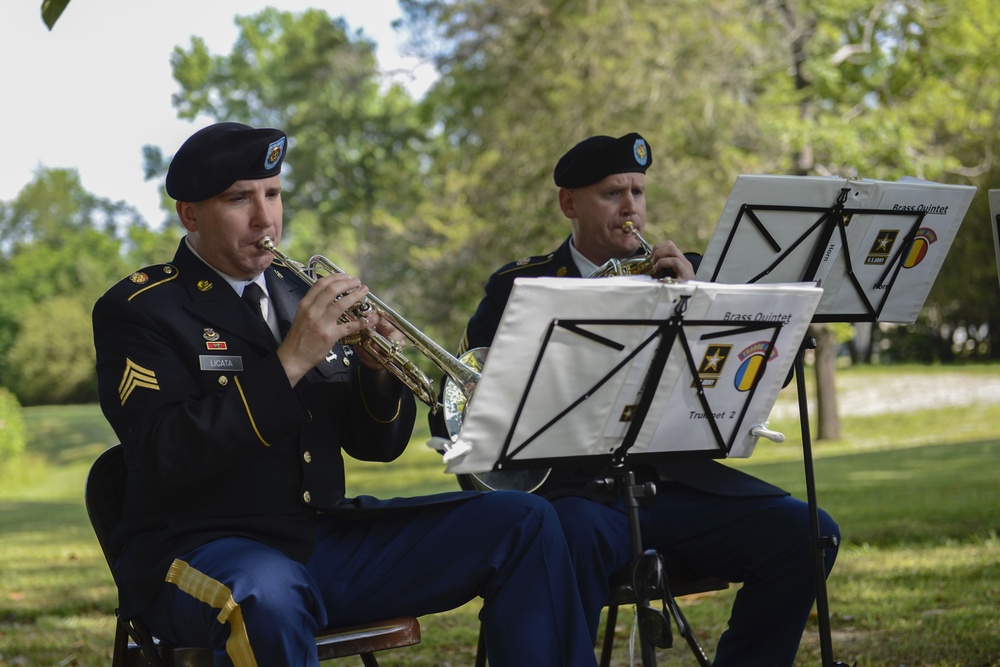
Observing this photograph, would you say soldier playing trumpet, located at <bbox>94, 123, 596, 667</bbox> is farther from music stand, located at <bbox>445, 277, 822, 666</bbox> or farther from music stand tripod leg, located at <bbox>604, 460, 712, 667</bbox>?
music stand, located at <bbox>445, 277, 822, 666</bbox>

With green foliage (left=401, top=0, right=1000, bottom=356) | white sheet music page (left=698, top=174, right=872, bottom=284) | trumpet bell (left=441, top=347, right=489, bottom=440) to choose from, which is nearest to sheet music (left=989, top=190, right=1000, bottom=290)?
white sheet music page (left=698, top=174, right=872, bottom=284)

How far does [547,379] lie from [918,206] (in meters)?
1.35

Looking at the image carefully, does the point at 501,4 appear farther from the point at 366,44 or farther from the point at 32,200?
the point at 32,200

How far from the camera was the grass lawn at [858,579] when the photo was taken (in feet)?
15.7

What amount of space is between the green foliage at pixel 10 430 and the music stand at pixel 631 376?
64.4 ft

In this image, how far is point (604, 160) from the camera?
4152 mm

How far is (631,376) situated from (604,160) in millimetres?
1532

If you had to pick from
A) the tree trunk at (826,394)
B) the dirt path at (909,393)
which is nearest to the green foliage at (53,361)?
the tree trunk at (826,394)

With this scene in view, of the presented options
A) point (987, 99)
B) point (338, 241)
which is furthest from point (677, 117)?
point (338, 241)

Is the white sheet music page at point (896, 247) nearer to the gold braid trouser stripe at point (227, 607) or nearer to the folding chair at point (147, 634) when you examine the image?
the folding chair at point (147, 634)

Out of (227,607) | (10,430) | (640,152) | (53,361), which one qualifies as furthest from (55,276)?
(227,607)

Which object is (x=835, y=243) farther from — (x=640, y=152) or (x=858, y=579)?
(x=858, y=579)

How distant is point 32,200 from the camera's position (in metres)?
29.9

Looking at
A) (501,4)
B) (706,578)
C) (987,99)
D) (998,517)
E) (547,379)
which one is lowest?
(998,517)
